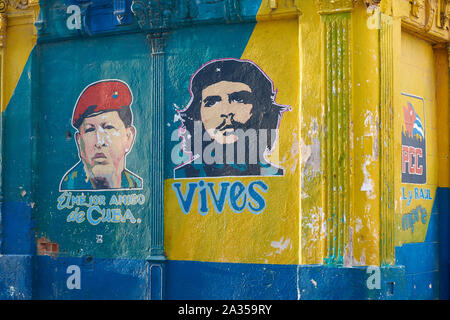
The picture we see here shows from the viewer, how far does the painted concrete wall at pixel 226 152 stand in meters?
7.86

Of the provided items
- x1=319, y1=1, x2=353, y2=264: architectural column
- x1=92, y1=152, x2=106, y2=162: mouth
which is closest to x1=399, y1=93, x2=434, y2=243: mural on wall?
x1=319, y1=1, x2=353, y2=264: architectural column

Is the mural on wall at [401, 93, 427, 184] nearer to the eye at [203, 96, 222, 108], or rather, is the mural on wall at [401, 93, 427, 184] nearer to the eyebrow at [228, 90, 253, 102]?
the eyebrow at [228, 90, 253, 102]

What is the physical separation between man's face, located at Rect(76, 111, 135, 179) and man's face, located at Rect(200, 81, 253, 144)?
1210 millimetres

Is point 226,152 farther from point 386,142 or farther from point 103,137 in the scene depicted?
point 386,142

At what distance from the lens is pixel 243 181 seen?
8477 mm

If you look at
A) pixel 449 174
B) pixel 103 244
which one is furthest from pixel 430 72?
pixel 103 244

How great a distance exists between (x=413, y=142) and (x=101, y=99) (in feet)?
15.1

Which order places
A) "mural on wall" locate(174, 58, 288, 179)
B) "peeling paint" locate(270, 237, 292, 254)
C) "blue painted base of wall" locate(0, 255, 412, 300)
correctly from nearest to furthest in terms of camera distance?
1. "blue painted base of wall" locate(0, 255, 412, 300)
2. "peeling paint" locate(270, 237, 292, 254)
3. "mural on wall" locate(174, 58, 288, 179)

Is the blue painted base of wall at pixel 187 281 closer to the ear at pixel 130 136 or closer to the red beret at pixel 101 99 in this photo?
the ear at pixel 130 136

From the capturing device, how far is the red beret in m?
9.26

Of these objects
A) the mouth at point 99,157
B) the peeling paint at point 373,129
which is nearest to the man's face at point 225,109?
the peeling paint at point 373,129

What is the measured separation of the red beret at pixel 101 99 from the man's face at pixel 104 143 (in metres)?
0.10

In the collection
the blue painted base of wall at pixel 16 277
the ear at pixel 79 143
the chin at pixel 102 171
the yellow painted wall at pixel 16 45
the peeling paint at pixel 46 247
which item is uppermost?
the yellow painted wall at pixel 16 45

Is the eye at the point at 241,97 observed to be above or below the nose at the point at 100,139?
above
